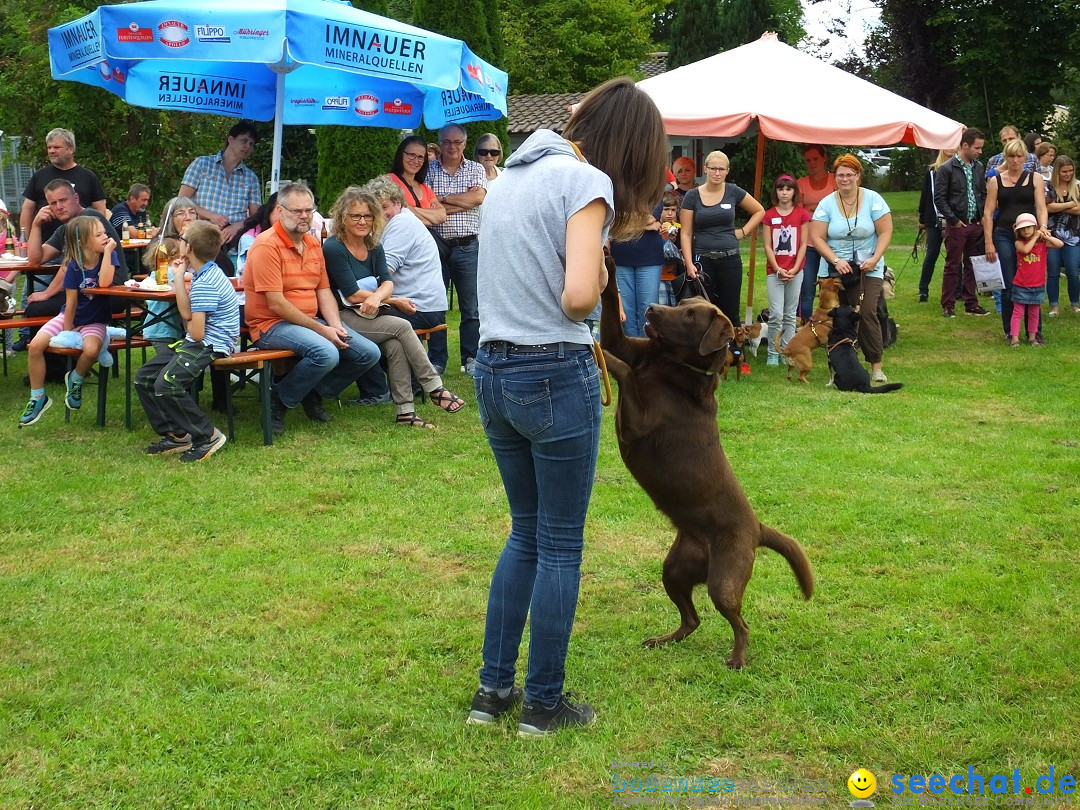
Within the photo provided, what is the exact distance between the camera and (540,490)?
116 inches

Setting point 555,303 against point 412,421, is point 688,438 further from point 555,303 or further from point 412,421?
point 412,421

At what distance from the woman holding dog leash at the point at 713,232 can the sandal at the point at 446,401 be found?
2.61 metres

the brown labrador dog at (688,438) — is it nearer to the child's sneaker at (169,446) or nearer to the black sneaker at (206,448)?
the black sneaker at (206,448)

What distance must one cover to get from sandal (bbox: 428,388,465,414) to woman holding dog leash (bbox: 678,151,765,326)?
103 inches

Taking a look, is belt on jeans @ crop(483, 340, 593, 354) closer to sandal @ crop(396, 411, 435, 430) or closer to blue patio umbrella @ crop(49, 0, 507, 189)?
sandal @ crop(396, 411, 435, 430)

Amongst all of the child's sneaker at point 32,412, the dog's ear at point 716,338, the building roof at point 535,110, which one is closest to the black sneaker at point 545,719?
the dog's ear at point 716,338

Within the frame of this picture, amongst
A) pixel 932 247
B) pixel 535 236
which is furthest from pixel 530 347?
pixel 932 247

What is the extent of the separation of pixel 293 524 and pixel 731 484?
8.00ft

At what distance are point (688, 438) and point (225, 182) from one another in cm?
652

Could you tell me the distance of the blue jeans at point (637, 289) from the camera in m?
8.96

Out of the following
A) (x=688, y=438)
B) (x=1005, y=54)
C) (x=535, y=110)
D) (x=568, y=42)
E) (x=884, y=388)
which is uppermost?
(x=568, y=42)

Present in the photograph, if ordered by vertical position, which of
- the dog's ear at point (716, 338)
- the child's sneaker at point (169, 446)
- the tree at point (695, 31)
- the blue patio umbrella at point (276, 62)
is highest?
the tree at point (695, 31)

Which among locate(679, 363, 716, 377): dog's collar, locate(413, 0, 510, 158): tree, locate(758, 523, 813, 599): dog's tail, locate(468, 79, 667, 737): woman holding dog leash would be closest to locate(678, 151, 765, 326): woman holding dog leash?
locate(758, 523, 813, 599): dog's tail

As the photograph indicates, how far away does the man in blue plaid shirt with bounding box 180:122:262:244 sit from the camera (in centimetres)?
876
